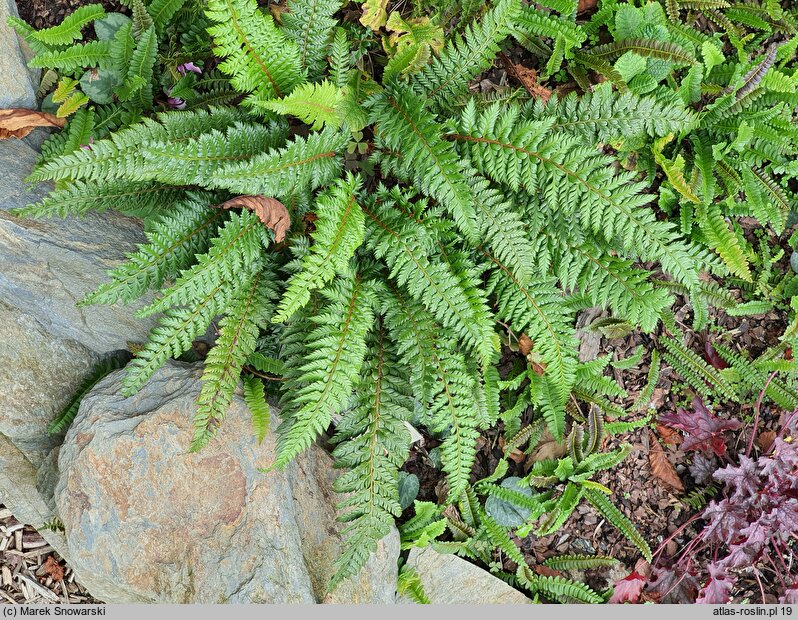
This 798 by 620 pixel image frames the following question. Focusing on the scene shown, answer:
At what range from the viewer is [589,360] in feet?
13.6

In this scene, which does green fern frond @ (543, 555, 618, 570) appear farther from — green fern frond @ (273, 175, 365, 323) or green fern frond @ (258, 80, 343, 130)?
green fern frond @ (258, 80, 343, 130)

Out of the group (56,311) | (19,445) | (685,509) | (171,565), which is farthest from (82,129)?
(685,509)

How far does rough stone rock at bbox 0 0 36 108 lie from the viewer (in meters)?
3.58

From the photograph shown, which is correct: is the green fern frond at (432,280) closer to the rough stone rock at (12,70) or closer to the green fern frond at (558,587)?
the green fern frond at (558,587)

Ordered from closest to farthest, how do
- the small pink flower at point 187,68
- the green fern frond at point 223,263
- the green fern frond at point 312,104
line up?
the green fern frond at point 312,104
the green fern frond at point 223,263
the small pink flower at point 187,68

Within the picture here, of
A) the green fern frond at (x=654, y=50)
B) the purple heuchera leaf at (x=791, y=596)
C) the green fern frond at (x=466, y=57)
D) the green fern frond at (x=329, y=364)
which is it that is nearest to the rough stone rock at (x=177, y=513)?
the green fern frond at (x=329, y=364)

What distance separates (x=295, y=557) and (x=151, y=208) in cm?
205

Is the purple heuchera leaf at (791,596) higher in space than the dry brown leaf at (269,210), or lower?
lower

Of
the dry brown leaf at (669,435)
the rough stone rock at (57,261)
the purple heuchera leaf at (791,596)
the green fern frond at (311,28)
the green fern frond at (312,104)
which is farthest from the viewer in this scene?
the dry brown leaf at (669,435)

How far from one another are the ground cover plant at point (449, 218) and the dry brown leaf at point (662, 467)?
24 mm

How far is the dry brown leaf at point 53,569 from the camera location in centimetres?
399

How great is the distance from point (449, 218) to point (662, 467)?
2.23m

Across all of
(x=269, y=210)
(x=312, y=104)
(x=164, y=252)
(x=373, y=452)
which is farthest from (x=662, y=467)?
(x=164, y=252)

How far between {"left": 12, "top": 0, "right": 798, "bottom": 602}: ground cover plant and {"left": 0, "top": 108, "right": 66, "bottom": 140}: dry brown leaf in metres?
0.11
